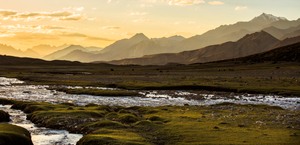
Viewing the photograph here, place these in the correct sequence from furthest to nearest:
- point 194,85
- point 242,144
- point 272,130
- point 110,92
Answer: point 194,85
point 110,92
point 272,130
point 242,144

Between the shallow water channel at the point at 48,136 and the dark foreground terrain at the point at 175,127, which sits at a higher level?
the dark foreground terrain at the point at 175,127

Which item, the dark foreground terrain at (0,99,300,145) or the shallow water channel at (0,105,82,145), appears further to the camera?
the shallow water channel at (0,105,82,145)

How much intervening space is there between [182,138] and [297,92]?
56.6 metres

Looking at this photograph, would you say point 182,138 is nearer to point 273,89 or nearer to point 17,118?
point 17,118

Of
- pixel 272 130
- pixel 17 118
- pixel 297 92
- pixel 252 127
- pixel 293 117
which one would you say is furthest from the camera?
pixel 297 92

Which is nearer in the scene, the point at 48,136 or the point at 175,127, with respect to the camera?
the point at 175,127

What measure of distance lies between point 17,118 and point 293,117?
34373 mm

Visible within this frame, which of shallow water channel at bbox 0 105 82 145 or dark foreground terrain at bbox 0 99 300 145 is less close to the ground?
dark foreground terrain at bbox 0 99 300 145

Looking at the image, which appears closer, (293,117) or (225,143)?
(225,143)

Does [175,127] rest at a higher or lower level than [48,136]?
higher

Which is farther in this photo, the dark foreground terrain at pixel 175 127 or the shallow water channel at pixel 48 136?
the shallow water channel at pixel 48 136

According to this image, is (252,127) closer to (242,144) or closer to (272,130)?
(272,130)

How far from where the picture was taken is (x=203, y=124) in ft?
128

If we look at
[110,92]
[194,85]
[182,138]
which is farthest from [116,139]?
[194,85]
